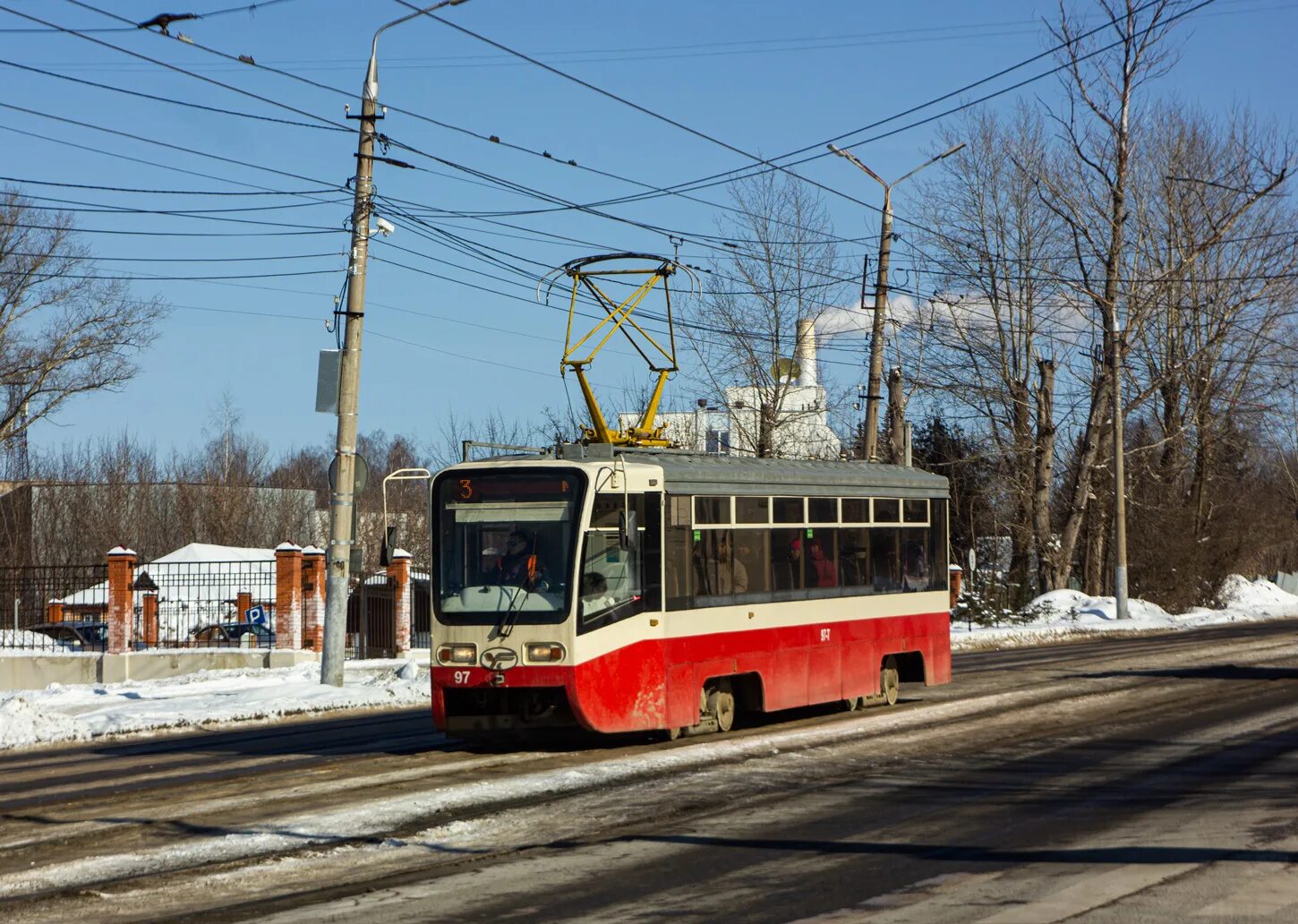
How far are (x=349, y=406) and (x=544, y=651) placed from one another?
31.5 ft

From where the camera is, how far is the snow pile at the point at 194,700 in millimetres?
18781

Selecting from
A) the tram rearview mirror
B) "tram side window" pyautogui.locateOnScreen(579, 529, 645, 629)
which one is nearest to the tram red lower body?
"tram side window" pyautogui.locateOnScreen(579, 529, 645, 629)

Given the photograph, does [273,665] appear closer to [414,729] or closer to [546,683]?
[414,729]

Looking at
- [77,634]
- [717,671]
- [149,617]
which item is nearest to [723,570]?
[717,671]

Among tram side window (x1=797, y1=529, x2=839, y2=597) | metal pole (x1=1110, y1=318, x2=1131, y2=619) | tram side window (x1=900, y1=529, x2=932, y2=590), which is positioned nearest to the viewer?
tram side window (x1=797, y1=529, x2=839, y2=597)

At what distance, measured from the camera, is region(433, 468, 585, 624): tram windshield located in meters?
14.0

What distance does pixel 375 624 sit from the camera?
106 feet

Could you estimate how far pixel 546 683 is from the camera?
13.8 m

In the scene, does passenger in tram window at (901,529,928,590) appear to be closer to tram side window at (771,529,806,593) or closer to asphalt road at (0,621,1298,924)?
asphalt road at (0,621,1298,924)

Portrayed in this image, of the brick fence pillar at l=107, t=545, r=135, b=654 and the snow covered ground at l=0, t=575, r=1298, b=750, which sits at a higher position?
the brick fence pillar at l=107, t=545, r=135, b=654

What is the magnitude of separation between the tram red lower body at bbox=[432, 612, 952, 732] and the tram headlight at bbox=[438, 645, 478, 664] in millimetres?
76

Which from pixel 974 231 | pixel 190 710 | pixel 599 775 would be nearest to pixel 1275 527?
pixel 974 231

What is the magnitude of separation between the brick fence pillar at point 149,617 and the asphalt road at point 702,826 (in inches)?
656

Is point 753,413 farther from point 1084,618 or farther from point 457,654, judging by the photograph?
point 457,654
